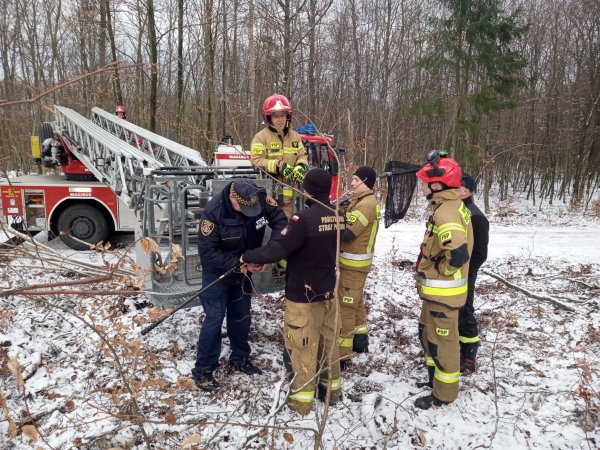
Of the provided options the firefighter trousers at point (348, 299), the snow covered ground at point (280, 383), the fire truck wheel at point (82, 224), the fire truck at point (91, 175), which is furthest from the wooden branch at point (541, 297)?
the fire truck wheel at point (82, 224)

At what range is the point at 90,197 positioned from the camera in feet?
25.5

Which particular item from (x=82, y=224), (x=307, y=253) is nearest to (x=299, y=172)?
(x=307, y=253)

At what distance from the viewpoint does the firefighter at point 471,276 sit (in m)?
4.19

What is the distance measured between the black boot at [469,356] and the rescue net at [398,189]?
63.3 inches

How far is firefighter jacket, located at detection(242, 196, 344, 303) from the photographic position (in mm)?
3443

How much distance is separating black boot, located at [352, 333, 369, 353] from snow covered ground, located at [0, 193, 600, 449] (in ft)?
0.29

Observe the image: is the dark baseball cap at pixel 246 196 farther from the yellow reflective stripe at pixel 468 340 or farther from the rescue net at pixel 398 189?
the yellow reflective stripe at pixel 468 340

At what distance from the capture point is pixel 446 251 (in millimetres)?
3596

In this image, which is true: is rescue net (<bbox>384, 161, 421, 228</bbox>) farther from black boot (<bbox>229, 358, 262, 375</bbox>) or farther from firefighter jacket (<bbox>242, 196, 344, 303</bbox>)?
black boot (<bbox>229, 358, 262, 375</bbox>)

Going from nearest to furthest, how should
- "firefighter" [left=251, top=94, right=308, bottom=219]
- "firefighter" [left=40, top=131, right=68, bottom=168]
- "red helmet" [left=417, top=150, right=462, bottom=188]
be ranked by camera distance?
1. "red helmet" [left=417, top=150, right=462, bottom=188]
2. "firefighter" [left=251, top=94, right=308, bottom=219]
3. "firefighter" [left=40, top=131, right=68, bottom=168]

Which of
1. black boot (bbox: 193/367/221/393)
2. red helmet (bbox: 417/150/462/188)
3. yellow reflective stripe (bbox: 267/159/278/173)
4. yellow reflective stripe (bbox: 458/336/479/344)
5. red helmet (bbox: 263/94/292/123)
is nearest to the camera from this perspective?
red helmet (bbox: 417/150/462/188)

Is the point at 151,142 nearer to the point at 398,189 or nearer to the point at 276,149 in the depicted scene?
the point at 276,149

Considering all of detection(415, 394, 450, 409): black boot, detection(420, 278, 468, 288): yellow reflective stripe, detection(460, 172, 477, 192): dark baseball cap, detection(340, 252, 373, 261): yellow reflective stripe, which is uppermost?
detection(460, 172, 477, 192): dark baseball cap

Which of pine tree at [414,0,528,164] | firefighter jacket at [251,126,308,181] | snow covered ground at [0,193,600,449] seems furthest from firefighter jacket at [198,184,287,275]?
pine tree at [414,0,528,164]
